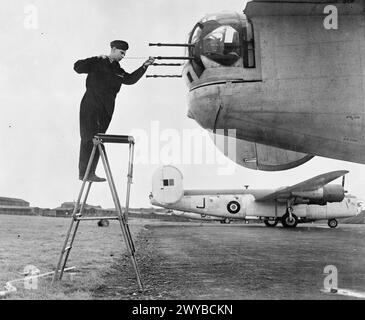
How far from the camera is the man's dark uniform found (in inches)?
174

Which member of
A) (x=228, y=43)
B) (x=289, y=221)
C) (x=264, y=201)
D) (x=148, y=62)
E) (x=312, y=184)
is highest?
(x=228, y=43)

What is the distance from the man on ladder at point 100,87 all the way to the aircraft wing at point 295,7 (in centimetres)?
155

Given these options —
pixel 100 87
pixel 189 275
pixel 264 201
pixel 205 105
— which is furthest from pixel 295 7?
pixel 264 201

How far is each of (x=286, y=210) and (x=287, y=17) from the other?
788 inches

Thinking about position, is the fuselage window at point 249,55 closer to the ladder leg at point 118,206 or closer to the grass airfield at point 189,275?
the ladder leg at point 118,206

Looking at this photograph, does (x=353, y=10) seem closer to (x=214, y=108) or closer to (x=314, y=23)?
(x=314, y=23)

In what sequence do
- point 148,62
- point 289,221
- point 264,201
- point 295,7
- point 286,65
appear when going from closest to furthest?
1. point 148,62
2. point 295,7
3. point 286,65
4. point 289,221
5. point 264,201

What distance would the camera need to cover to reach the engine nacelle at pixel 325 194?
74.7ft

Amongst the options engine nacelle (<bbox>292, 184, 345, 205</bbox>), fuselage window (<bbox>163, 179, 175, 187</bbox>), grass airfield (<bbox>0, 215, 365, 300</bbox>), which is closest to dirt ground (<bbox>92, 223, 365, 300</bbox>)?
grass airfield (<bbox>0, 215, 365, 300</bbox>)

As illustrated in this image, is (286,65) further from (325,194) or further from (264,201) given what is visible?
(264,201)

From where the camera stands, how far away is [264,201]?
2575cm

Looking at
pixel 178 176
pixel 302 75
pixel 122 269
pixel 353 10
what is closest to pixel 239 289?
pixel 122 269

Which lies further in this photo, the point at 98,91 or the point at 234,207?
the point at 234,207

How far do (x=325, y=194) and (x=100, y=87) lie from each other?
20.4m
